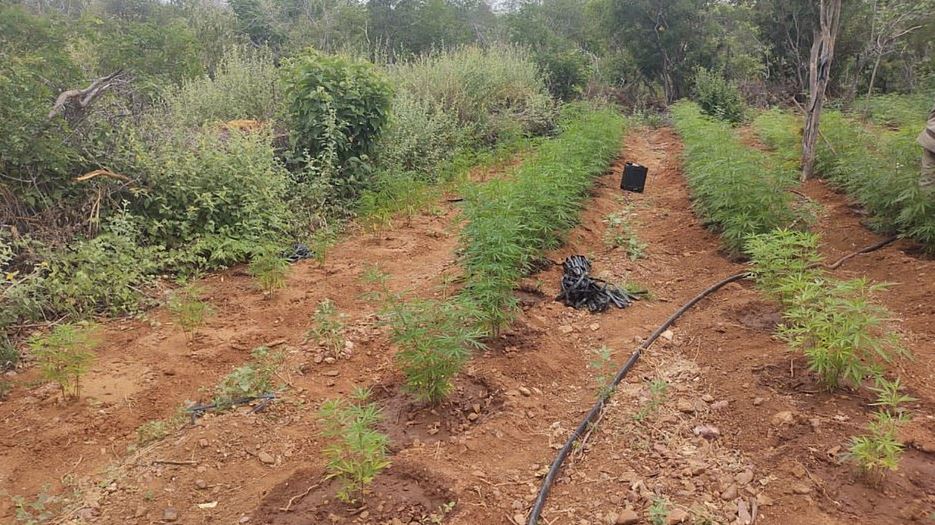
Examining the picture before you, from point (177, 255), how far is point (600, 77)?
1414 centimetres

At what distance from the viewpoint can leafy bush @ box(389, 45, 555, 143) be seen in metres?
10.1

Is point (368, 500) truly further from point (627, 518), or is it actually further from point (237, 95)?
Answer: point (237, 95)

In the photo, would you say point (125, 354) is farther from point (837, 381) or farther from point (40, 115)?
point (837, 381)

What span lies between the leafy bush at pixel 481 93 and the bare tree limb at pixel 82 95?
4.67 metres

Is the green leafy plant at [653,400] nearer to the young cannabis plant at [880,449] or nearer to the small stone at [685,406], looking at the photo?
the small stone at [685,406]

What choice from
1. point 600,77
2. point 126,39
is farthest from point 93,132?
point 600,77

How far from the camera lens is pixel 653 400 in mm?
3113

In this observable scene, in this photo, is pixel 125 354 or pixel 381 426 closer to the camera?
pixel 381 426

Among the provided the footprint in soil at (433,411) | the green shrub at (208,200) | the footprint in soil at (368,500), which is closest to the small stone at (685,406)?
the footprint in soil at (433,411)

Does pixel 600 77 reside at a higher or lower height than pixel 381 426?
higher

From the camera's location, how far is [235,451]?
283 centimetres

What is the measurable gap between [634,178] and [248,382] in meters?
5.72

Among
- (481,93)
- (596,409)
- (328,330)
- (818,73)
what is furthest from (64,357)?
(481,93)

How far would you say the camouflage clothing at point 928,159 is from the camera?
4.54 metres
